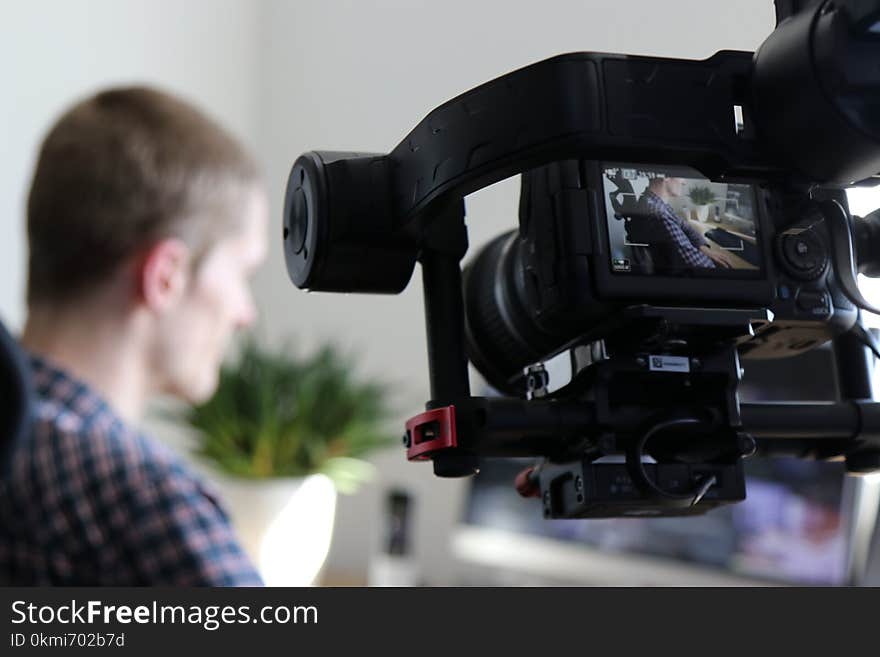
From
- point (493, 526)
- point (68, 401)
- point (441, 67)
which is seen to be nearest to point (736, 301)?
point (441, 67)

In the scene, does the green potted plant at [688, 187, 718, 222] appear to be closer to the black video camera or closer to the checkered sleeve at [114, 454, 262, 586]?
the black video camera

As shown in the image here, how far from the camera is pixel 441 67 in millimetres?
463

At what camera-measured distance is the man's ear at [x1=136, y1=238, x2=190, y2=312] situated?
0.98 meters

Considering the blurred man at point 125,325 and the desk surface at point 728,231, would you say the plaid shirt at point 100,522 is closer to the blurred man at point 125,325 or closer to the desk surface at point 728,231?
the blurred man at point 125,325

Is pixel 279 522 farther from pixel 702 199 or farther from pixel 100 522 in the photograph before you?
pixel 702 199

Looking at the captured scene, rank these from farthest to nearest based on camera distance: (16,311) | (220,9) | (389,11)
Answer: (220,9) < (16,311) < (389,11)

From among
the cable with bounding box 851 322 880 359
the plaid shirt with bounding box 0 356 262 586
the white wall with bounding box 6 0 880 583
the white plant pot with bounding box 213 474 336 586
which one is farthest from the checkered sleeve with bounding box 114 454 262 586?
the white plant pot with bounding box 213 474 336 586

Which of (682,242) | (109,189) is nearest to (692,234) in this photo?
(682,242)

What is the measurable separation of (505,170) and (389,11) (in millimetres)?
213

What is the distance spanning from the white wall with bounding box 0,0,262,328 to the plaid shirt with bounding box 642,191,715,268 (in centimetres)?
114

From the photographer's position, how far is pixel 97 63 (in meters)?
1.69

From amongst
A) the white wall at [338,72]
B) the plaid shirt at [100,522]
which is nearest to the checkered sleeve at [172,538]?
the plaid shirt at [100,522]

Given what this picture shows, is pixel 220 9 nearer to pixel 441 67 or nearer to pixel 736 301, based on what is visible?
pixel 441 67

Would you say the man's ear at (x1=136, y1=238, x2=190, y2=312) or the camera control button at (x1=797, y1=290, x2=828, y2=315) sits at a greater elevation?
the man's ear at (x1=136, y1=238, x2=190, y2=312)
